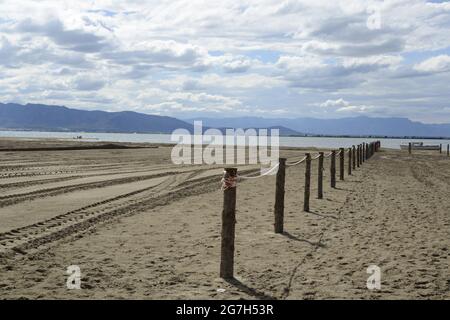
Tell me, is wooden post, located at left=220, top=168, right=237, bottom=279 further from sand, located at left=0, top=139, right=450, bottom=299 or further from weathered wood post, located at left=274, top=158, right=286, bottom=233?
weathered wood post, located at left=274, top=158, right=286, bottom=233

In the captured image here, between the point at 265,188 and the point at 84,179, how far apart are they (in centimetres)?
591

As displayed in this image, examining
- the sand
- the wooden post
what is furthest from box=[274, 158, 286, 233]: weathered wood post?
the wooden post

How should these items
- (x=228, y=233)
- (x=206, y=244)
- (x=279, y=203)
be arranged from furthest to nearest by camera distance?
(x=279, y=203) < (x=206, y=244) < (x=228, y=233)

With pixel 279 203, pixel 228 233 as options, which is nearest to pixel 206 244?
pixel 228 233

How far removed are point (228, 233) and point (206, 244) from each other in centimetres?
165

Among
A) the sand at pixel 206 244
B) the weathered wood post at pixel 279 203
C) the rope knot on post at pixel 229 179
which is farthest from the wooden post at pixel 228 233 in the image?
the weathered wood post at pixel 279 203

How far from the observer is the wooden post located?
18.7 feet

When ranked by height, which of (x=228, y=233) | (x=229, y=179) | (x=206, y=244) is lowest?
(x=206, y=244)

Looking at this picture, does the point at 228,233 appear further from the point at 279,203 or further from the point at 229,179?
the point at 279,203

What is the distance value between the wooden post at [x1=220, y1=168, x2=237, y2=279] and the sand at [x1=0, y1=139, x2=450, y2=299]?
19cm

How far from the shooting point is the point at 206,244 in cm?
739

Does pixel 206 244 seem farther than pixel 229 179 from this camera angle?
Yes
